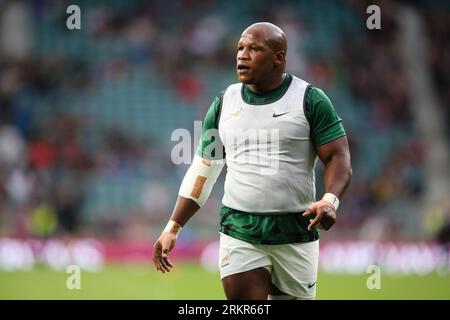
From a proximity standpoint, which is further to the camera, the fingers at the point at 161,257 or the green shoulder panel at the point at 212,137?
the green shoulder panel at the point at 212,137

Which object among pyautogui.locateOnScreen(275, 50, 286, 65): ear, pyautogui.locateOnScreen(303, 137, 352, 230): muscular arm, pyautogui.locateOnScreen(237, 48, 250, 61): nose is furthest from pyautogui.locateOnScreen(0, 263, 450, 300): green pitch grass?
pyautogui.locateOnScreen(237, 48, 250, 61): nose

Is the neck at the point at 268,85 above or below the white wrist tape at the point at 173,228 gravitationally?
above

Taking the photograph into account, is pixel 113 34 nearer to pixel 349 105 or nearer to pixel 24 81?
pixel 24 81

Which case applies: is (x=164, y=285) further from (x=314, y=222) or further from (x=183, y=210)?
(x=314, y=222)

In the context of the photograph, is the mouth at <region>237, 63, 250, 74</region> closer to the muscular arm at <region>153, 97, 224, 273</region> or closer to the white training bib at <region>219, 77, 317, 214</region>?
the white training bib at <region>219, 77, 317, 214</region>

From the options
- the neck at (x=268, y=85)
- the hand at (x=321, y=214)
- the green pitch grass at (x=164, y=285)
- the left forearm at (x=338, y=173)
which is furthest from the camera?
the green pitch grass at (x=164, y=285)

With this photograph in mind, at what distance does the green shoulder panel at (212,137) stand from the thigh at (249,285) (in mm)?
870

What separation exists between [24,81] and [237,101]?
602 inches

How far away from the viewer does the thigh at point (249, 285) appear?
6.27 m

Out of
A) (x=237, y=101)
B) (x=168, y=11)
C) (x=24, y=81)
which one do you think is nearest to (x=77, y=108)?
(x=24, y=81)

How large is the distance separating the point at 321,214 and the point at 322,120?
2.25 ft

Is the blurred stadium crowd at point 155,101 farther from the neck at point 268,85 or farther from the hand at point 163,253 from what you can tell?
the neck at point 268,85

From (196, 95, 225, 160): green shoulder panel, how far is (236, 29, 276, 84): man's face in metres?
0.36

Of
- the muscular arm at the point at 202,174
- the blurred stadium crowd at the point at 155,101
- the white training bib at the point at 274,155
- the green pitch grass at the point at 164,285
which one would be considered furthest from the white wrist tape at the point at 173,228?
the blurred stadium crowd at the point at 155,101
